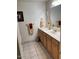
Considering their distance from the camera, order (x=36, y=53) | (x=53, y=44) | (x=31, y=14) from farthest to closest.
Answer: (x=31, y=14) < (x=36, y=53) < (x=53, y=44)

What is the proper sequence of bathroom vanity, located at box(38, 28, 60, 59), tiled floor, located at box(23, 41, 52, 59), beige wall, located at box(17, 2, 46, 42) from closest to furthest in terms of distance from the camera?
bathroom vanity, located at box(38, 28, 60, 59), tiled floor, located at box(23, 41, 52, 59), beige wall, located at box(17, 2, 46, 42)

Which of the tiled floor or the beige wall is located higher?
the beige wall

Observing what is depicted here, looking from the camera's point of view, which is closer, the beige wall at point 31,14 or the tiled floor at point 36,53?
the tiled floor at point 36,53

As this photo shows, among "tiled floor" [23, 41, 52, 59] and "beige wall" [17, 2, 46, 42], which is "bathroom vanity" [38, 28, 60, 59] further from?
"beige wall" [17, 2, 46, 42]

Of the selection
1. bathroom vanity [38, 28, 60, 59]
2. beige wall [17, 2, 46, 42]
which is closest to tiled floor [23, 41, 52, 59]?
bathroom vanity [38, 28, 60, 59]

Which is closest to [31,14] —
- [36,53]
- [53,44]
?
[36,53]

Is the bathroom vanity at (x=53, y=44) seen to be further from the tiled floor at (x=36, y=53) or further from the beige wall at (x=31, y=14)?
the beige wall at (x=31, y=14)

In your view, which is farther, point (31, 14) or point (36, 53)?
point (31, 14)

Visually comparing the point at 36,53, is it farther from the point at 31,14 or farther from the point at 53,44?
the point at 31,14

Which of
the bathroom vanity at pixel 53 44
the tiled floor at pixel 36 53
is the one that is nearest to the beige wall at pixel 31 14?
the tiled floor at pixel 36 53

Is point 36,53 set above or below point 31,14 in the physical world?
below
